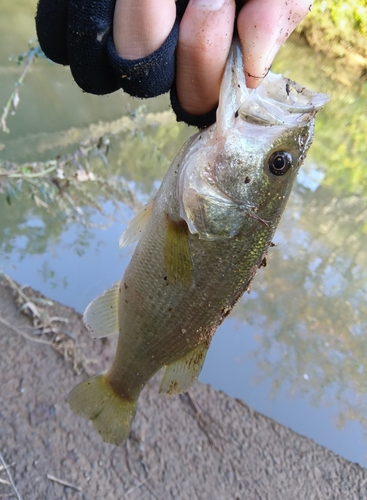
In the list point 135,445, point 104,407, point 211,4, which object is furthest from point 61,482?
point 211,4

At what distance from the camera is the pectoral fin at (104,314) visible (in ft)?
4.83

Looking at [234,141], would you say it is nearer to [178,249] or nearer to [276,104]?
[276,104]

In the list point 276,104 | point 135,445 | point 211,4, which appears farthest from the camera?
point 135,445

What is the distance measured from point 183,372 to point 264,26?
104 centimetres

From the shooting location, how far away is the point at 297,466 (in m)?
2.68

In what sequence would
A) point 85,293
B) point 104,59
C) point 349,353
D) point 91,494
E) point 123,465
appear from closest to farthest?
1. point 104,59
2. point 91,494
3. point 123,465
4. point 85,293
5. point 349,353

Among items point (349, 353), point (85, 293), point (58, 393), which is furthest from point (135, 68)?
point (349, 353)

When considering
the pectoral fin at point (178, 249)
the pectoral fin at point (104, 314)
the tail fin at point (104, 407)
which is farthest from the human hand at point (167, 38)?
the tail fin at point (104, 407)

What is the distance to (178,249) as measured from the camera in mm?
1229

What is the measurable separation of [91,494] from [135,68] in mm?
2061

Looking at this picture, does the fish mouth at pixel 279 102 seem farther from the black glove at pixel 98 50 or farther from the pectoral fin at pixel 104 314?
the pectoral fin at pixel 104 314

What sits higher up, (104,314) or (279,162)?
(279,162)

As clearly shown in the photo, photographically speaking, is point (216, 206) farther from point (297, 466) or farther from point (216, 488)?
point (297, 466)

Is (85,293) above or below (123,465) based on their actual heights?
above
